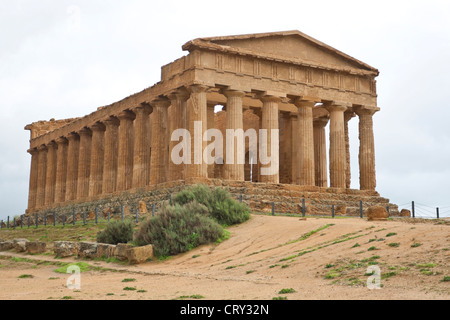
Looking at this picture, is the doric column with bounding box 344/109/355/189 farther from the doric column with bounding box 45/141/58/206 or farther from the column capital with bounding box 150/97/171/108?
the doric column with bounding box 45/141/58/206

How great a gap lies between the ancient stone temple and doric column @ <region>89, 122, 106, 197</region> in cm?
8

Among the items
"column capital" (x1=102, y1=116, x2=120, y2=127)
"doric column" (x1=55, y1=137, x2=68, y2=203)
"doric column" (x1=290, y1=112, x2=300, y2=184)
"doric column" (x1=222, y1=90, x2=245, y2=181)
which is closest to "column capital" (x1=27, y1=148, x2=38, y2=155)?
"doric column" (x1=55, y1=137, x2=68, y2=203)

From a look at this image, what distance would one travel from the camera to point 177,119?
35.2 m

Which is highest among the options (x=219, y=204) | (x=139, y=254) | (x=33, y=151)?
(x=33, y=151)

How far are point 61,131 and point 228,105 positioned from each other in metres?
21.8

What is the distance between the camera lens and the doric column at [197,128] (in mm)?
32781

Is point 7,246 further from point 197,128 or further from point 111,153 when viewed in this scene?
point 111,153

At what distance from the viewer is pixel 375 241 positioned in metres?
16.9

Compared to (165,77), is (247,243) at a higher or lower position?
lower

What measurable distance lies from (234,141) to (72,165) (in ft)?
64.6

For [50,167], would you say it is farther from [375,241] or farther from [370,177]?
[375,241]

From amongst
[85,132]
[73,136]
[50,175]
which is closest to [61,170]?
[50,175]
